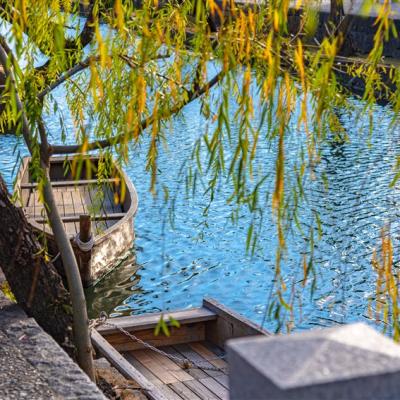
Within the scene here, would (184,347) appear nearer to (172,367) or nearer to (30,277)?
(172,367)

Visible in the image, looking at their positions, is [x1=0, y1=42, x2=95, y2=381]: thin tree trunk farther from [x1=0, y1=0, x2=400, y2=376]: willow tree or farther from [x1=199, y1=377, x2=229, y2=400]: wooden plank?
[x1=199, y1=377, x2=229, y2=400]: wooden plank

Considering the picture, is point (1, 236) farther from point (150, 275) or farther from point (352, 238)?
point (352, 238)

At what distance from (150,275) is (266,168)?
3620 mm

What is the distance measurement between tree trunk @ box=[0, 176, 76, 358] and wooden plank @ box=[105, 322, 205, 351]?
1648 mm

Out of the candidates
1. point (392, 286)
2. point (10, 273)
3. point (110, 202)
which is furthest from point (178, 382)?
point (110, 202)

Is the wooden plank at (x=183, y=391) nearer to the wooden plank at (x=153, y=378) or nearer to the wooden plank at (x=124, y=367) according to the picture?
the wooden plank at (x=153, y=378)

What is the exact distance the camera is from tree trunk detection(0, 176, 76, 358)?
4613mm

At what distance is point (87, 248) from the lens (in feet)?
28.4

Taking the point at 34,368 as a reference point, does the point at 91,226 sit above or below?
below

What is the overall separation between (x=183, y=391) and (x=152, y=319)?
752 millimetres

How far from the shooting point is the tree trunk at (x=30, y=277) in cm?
461

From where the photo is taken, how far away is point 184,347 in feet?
21.4

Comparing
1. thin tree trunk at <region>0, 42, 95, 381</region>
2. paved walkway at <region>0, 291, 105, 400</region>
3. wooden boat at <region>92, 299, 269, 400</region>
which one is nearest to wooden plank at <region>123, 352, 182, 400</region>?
wooden boat at <region>92, 299, 269, 400</region>

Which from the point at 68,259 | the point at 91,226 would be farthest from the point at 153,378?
the point at 91,226
